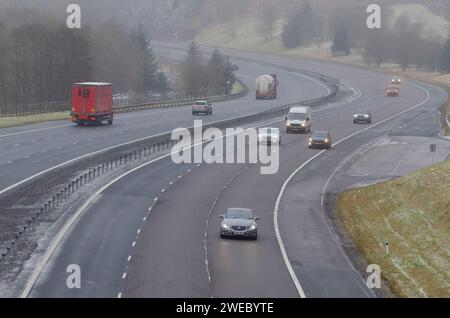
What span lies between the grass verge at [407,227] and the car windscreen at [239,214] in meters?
4.65

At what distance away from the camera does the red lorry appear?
261 ft

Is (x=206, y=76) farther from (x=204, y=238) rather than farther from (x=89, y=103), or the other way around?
(x=204, y=238)

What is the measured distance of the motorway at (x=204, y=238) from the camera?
29641mm

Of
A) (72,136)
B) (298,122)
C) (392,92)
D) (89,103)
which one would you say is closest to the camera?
(72,136)

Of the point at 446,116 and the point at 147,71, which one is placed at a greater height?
the point at 147,71

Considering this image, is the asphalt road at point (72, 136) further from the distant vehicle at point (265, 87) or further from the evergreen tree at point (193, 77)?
the evergreen tree at point (193, 77)

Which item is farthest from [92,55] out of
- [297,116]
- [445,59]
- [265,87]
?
[445,59]

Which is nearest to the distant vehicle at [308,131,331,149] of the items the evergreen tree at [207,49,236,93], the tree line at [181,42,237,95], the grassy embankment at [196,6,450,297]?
the grassy embankment at [196,6,450,297]

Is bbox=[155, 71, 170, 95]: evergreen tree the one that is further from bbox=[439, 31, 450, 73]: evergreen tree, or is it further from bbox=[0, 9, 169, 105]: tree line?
bbox=[439, 31, 450, 73]: evergreen tree

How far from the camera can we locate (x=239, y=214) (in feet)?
125

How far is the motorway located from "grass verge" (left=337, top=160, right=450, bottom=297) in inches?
57.0

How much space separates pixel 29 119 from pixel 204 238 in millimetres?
53055

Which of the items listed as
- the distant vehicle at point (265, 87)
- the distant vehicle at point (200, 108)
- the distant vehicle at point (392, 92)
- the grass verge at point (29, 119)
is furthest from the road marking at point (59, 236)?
the distant vehicle at point (392, 92)

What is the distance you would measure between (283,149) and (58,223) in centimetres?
3232
